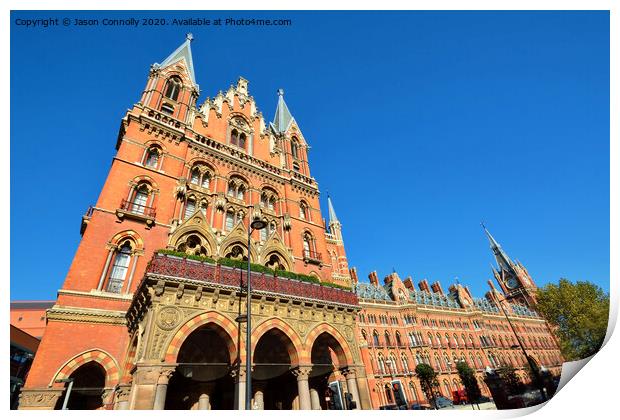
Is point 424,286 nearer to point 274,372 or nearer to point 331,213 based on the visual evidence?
point 331,213

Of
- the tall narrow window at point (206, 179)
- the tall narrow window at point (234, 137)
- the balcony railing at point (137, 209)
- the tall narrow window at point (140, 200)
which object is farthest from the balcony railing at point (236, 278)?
the tall narrow window at point (234, 137)

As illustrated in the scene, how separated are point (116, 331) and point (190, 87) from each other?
1995 cm

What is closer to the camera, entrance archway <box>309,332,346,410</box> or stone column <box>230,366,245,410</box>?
stone column <box>230,366,245,410</box>

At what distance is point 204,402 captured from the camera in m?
13.8

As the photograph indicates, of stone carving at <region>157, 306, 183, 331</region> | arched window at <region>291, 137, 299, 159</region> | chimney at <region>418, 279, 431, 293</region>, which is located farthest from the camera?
chimney at <region>418, 279, 431, 293</region>

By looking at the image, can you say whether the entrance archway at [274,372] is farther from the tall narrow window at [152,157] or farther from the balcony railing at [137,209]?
the tall narrow window at [152,157]

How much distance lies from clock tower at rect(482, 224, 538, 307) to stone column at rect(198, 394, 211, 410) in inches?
3638

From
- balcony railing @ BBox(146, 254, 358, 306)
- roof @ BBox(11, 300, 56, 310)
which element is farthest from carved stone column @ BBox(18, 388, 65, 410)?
roof @ BBox(11, 300, 56, 310)

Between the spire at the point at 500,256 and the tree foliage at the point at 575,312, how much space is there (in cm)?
6117

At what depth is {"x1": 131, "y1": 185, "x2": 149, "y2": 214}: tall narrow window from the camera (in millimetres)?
16766

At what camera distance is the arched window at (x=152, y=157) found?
19.0 m

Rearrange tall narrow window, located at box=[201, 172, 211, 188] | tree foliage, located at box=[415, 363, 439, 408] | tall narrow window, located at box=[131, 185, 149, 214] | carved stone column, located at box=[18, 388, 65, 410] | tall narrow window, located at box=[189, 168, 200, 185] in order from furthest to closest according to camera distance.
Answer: tree foliage, located at box=[415, 363, 439, 408]
tall narrow window, located at box=[201, 172, 211, 188]
tall narrow window, located at box=[189, 168, 200, 185]
tall narrow window, located at box=[131, 185, 149, 214]
carved stone column, located at box=[18, 388, 65, 410]

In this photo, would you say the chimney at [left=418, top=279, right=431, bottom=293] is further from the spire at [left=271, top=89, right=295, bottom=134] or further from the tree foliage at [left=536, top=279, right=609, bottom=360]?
the spire at [left=271, top=89, right=295, bottom=134]
